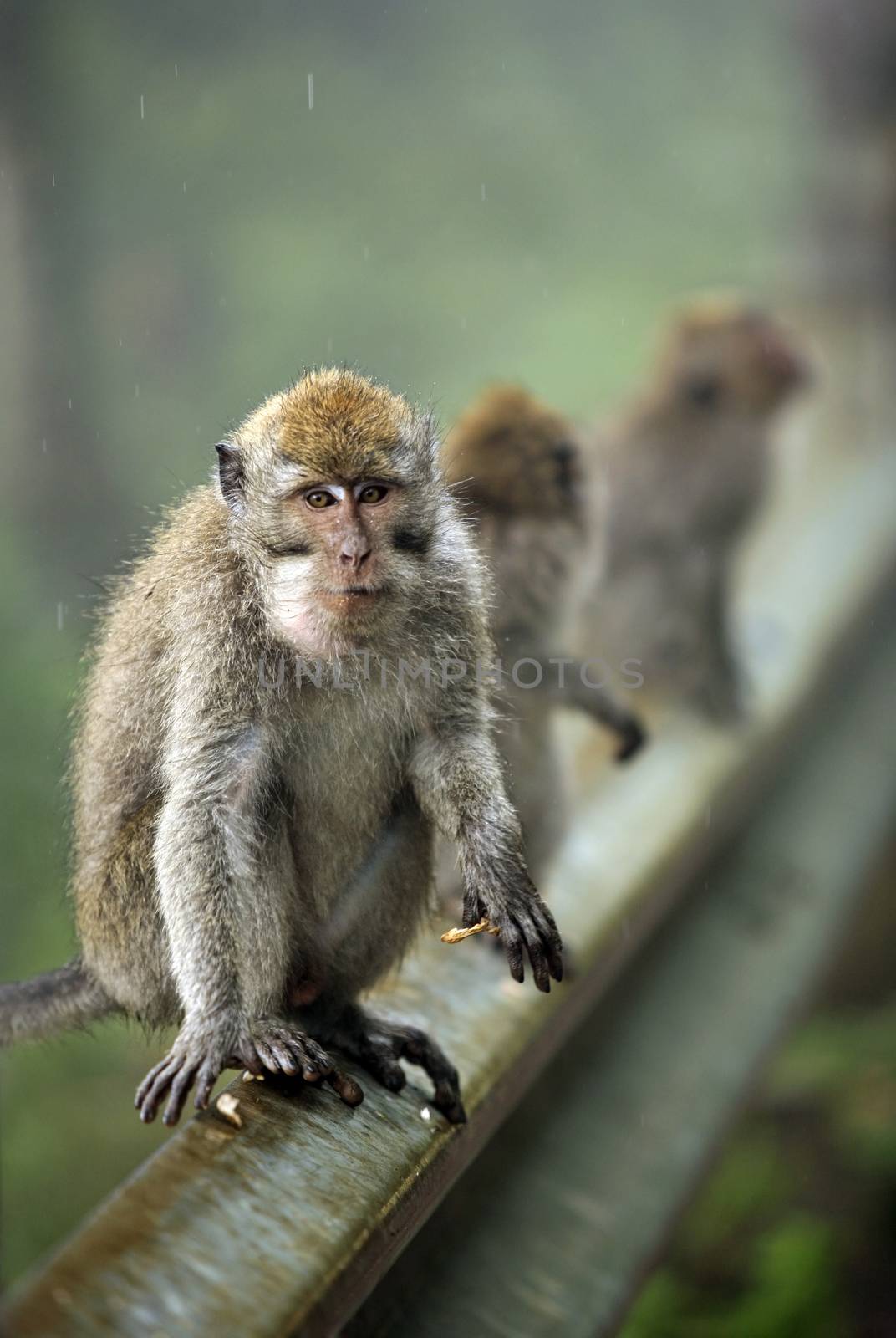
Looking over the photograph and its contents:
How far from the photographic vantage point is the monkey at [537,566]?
3.80 metres

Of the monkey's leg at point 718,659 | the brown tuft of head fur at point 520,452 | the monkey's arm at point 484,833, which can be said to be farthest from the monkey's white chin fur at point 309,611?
the monkey's leg at point 718,659

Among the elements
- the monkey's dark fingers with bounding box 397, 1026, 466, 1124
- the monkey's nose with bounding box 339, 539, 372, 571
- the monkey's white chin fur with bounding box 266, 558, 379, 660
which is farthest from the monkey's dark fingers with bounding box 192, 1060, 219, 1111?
the monkey's nose with bounding box 339, 539, 372, 571

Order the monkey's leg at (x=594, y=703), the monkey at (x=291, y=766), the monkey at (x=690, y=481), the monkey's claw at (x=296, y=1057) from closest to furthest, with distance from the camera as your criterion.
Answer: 1. the monkey's claw at (x=296, y=1057)
2. the monkey at (x=291, y=766)
3. the monkey's leg at (x=594, y=703)
4. the monkey at (x=690, y=481)

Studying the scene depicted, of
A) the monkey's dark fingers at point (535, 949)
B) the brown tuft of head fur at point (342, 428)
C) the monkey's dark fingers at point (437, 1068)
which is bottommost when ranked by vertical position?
the monkey's dark fingers at point (437, 1068)

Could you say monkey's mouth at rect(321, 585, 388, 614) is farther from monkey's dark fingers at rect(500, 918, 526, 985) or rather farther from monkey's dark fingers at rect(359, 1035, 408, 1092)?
monkey's dark fingers at rect(359, 1035, 408, 1092)

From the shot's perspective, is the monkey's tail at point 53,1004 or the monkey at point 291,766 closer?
the monkey at point 291,766

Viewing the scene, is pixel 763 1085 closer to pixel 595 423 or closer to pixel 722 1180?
pixel 722 1180

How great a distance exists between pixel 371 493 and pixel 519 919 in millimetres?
818

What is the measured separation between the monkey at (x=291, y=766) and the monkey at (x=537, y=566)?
1.03 metres

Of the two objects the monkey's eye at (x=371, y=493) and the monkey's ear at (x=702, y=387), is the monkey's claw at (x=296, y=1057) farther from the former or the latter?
the monkey's ear at (x=702, y=387)

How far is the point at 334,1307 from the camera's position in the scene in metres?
1.83

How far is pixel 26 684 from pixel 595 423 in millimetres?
2937

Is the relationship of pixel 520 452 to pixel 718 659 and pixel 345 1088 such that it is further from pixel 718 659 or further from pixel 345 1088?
pixel 345 1088

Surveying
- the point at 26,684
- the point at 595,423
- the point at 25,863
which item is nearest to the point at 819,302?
the point at 595,423
